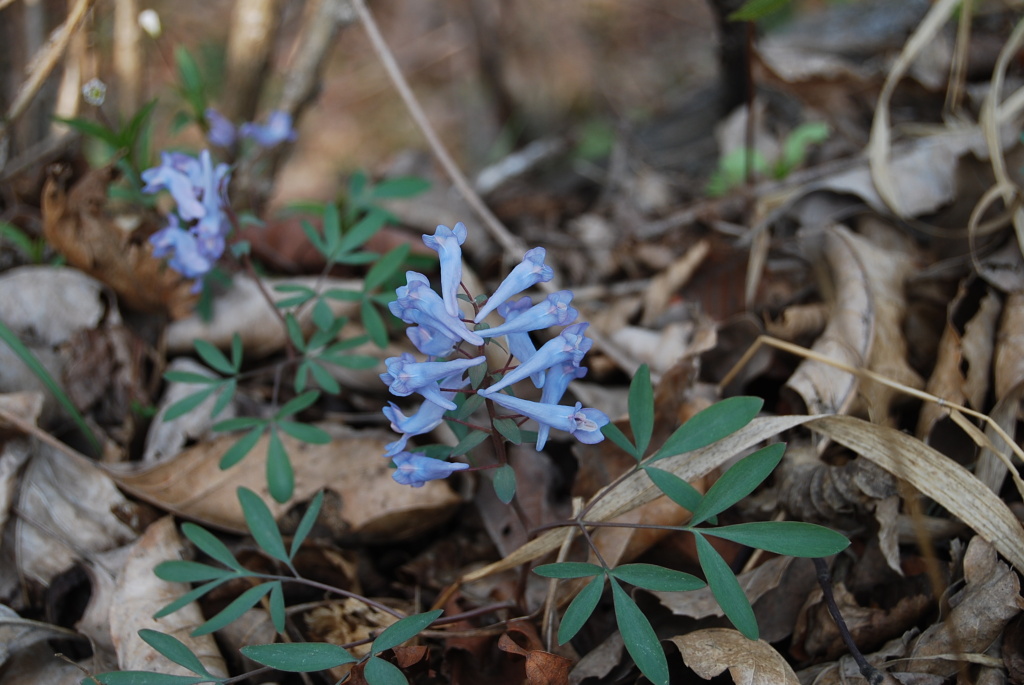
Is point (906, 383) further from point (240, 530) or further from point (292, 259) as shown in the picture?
point (292, 259)

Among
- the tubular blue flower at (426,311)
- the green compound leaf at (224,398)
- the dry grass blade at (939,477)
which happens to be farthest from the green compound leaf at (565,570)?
the green compound leaf at (224,398)

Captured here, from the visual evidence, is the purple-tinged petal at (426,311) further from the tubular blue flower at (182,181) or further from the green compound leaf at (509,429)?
the tubular blue flower at (182,181)

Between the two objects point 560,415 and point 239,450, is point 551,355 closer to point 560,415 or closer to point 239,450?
point 560,415

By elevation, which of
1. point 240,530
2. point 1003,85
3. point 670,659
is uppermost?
point 1003,85

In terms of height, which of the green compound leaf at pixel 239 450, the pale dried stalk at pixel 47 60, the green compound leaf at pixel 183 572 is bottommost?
the green compound leaf at pixel 183 572

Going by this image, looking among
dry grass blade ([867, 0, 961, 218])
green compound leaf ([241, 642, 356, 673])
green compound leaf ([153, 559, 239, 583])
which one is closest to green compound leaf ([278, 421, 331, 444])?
green compound leaf ([153, 559, 239, 583])

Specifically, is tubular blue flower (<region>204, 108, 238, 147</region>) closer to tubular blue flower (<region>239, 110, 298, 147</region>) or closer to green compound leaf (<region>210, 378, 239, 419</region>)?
tubular blue flower (<region>239, 110, 298, 147</region>)

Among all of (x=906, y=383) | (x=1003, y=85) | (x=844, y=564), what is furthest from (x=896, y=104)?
(x=844, y=564)
